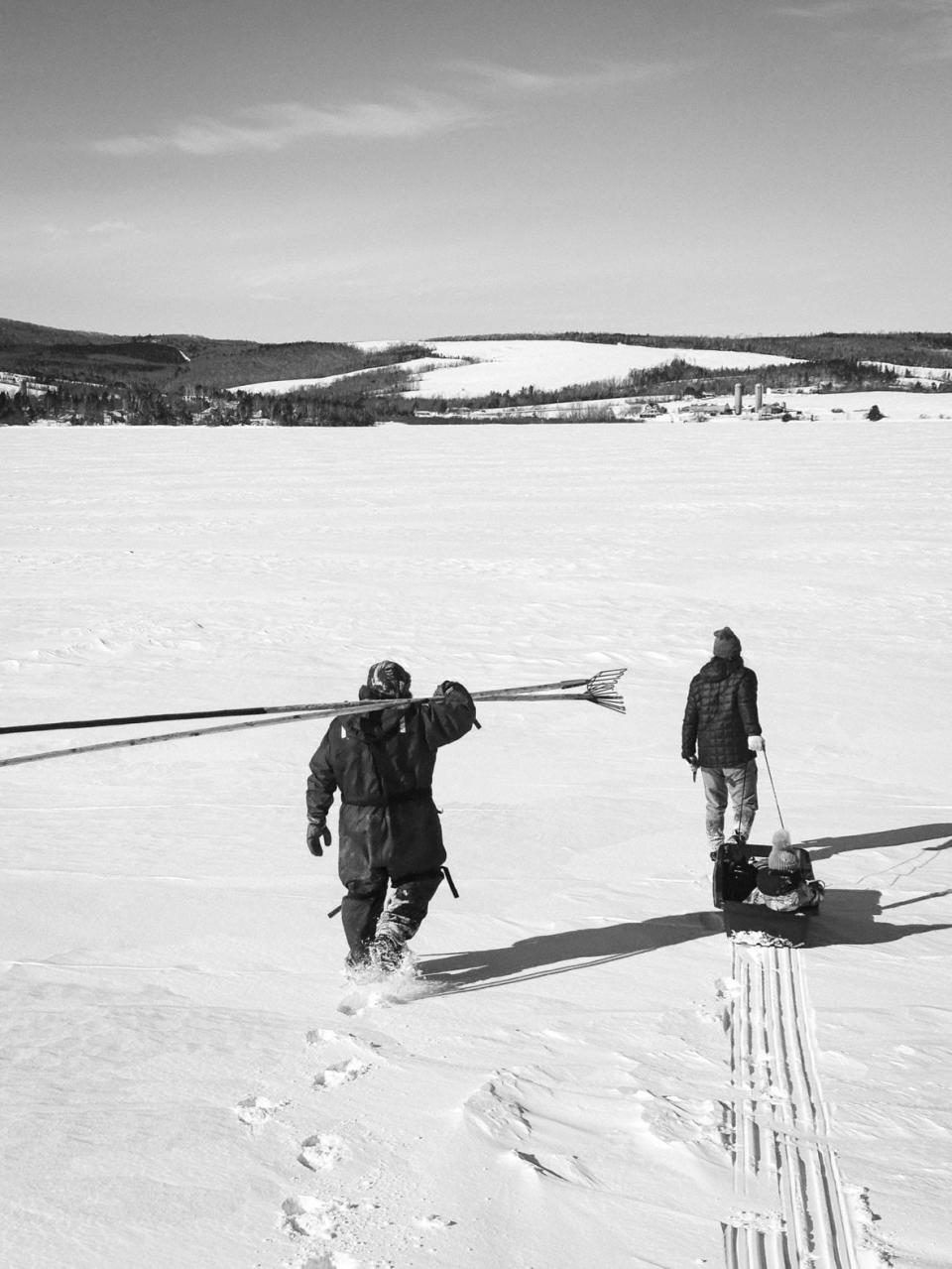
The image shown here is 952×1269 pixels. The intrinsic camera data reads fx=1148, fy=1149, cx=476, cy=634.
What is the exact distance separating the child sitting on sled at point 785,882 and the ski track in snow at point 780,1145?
497 millimetres

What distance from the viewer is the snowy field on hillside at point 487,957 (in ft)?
10.5

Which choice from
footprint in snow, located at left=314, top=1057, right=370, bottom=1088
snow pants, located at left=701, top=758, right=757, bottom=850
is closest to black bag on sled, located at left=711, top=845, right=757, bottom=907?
snow pants, located at left=701, top=758, right=757, bottom=850

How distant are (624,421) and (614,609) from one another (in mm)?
31612

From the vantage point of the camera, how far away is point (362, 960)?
4.91 meters

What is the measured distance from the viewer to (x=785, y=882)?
561 centimetres

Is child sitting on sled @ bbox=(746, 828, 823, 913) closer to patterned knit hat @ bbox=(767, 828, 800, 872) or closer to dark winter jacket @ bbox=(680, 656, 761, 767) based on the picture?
patterned knit hat @ bbox=(767, 828, 800, 872)

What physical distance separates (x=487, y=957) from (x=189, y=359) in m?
117

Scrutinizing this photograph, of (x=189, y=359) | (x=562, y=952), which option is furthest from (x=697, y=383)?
(x=189, y=359)

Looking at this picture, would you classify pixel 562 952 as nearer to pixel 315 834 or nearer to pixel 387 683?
pixel 315 834

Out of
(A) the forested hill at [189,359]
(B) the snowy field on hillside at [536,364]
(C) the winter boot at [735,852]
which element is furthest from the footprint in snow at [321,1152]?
(A) the forested hill at [189,359]

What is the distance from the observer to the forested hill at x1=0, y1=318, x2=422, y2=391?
87500 millimetres

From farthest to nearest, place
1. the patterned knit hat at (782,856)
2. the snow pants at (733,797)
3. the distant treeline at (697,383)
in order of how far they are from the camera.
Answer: the distant treeline at (697,383)
the snow pants at (733,797)
the patterned knit hat at (782,856)

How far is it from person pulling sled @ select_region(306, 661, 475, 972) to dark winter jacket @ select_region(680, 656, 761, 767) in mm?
2227

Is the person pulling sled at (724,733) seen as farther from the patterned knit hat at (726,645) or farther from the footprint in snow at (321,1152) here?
the footprint in snow at (321,1152)
